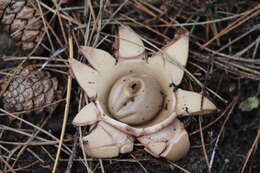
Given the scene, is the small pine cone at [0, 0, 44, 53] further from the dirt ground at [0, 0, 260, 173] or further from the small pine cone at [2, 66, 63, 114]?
the small pine cone at [2, 66, 63, 114]

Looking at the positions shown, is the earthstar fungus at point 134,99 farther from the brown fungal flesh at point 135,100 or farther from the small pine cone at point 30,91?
the small pine cone at point 30,91

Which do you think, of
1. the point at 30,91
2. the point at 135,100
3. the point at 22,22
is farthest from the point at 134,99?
the point at 22,22

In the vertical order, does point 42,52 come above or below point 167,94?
above

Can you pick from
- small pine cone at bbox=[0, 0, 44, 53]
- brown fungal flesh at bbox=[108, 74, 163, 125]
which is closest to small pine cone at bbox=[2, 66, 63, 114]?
small pine cone at bbox=[0, 0, 44, 53]

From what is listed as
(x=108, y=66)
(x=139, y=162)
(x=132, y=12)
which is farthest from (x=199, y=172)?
(x=132, y=12)

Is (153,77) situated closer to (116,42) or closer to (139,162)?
(116,42)

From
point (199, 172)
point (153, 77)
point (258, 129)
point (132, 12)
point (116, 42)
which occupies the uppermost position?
point (132, 12)
